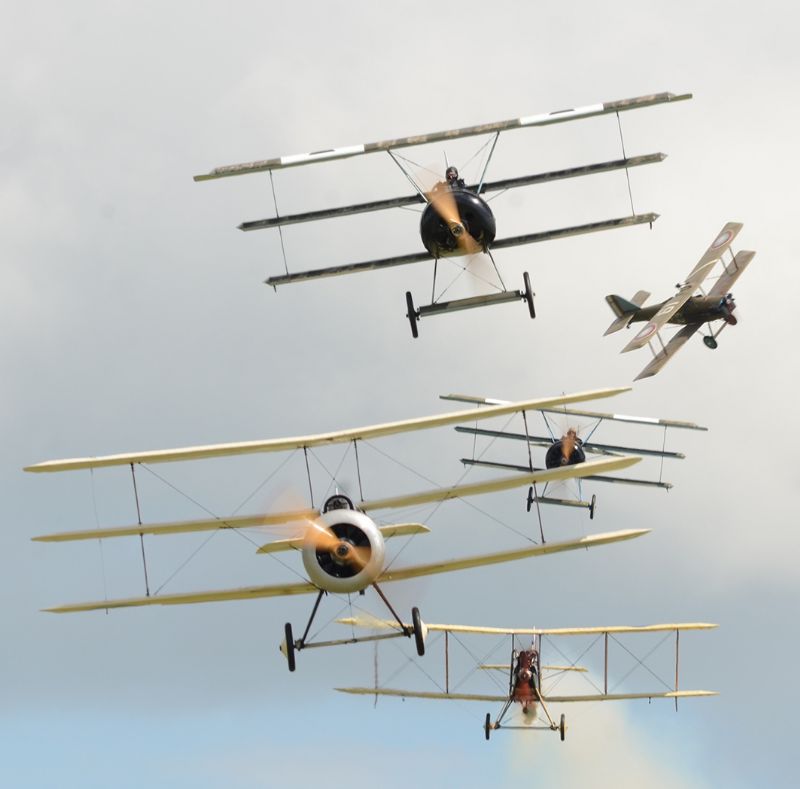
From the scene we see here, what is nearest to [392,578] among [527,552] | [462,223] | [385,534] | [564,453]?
[385,534]

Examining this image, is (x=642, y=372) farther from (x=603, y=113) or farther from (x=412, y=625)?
→ (x=412, y=625)

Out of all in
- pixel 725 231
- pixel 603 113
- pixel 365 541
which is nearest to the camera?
pixel 365 541

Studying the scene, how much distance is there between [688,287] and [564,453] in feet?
26.7

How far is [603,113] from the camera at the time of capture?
136ft

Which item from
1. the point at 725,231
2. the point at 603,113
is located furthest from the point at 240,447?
the point at 725,231

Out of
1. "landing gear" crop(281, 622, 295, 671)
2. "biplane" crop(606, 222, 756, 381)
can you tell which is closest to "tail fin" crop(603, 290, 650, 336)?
"biplane" crop(606, 222, 756, 381)

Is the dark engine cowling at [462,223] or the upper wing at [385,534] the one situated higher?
the dark engine cowling at [462,223]

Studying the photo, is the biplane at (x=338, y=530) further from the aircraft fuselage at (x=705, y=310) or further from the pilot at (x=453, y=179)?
the aircraft fuselage at (x=705, y=310)

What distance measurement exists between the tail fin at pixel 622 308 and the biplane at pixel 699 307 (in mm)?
937

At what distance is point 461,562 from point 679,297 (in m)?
14.0

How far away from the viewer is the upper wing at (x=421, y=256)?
41.1m

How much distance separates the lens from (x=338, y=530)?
3616 centimetres

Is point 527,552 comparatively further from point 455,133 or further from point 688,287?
point 688,287

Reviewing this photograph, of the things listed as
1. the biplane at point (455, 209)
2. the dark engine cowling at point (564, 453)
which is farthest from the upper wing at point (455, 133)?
the dark engine cowling at point (564, 453)
